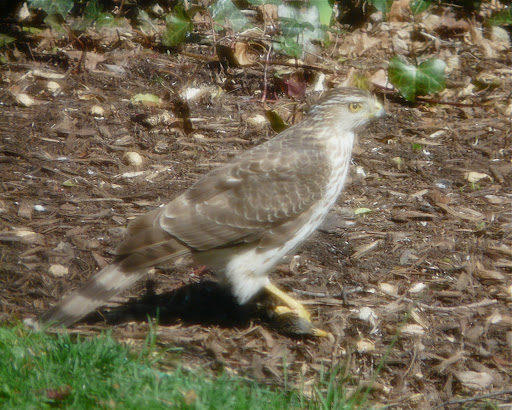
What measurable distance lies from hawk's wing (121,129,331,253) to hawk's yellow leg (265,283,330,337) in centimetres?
Answer: 48

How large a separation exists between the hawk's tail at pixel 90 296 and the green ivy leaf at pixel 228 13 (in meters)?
3.68

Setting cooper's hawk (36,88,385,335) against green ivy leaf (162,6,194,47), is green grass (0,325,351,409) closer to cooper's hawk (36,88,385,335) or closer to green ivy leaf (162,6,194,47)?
cooper's hawk (36,88,385,335)

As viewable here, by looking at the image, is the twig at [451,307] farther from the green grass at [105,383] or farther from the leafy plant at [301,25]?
the leafy plant at [301,25]

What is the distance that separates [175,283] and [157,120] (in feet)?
6.82

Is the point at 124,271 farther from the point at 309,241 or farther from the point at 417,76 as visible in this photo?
the point at 417,76

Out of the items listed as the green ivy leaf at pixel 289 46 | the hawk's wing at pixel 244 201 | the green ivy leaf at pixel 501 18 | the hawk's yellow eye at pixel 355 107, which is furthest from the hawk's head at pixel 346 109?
the green ivy leaf at pixel 501 18

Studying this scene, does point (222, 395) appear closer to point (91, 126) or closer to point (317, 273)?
point (317, 273)

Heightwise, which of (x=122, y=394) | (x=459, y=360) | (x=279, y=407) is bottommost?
(x=459, y=360)

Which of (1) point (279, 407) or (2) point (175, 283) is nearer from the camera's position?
(1) point (279, 407)

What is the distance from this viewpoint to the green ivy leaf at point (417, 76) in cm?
707

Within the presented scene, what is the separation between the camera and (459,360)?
14.9 ft

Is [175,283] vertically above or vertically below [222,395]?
below

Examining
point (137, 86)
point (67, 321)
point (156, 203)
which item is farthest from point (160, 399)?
point (137, 86)

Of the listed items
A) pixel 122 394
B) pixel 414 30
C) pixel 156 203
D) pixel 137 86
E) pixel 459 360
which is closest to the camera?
pixel 122 394
